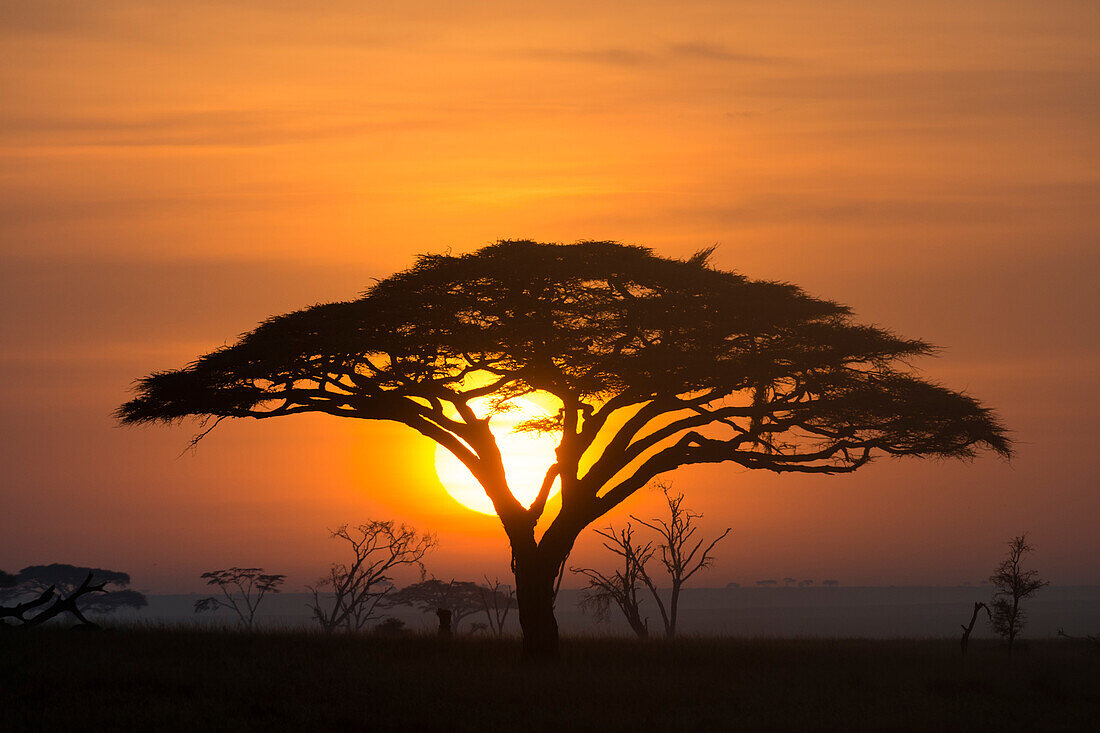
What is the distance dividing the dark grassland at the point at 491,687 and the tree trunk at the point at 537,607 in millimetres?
529

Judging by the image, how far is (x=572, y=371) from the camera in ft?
96.4

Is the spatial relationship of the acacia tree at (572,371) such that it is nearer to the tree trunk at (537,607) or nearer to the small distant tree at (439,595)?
the tree trunk at (537,607)

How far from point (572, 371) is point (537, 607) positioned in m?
5.78

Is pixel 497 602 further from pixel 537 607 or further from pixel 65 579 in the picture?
pixel 537 607

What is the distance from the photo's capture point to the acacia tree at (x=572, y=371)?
29.5 meters

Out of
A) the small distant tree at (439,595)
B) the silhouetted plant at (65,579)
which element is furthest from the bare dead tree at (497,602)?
the silhouetted plant at (65,579)

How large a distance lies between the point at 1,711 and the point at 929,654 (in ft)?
78.3

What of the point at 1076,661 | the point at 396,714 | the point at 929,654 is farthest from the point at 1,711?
the point at 1076,661

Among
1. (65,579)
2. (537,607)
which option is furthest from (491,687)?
(65,579)

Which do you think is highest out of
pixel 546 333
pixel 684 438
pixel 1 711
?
pixel 546 333

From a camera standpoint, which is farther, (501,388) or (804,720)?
(501,388)

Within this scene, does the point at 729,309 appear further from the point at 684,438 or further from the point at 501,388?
the point at 501,388

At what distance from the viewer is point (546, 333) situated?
2934 centimetres

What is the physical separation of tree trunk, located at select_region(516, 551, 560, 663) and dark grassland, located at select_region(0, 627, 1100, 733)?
53 cm
